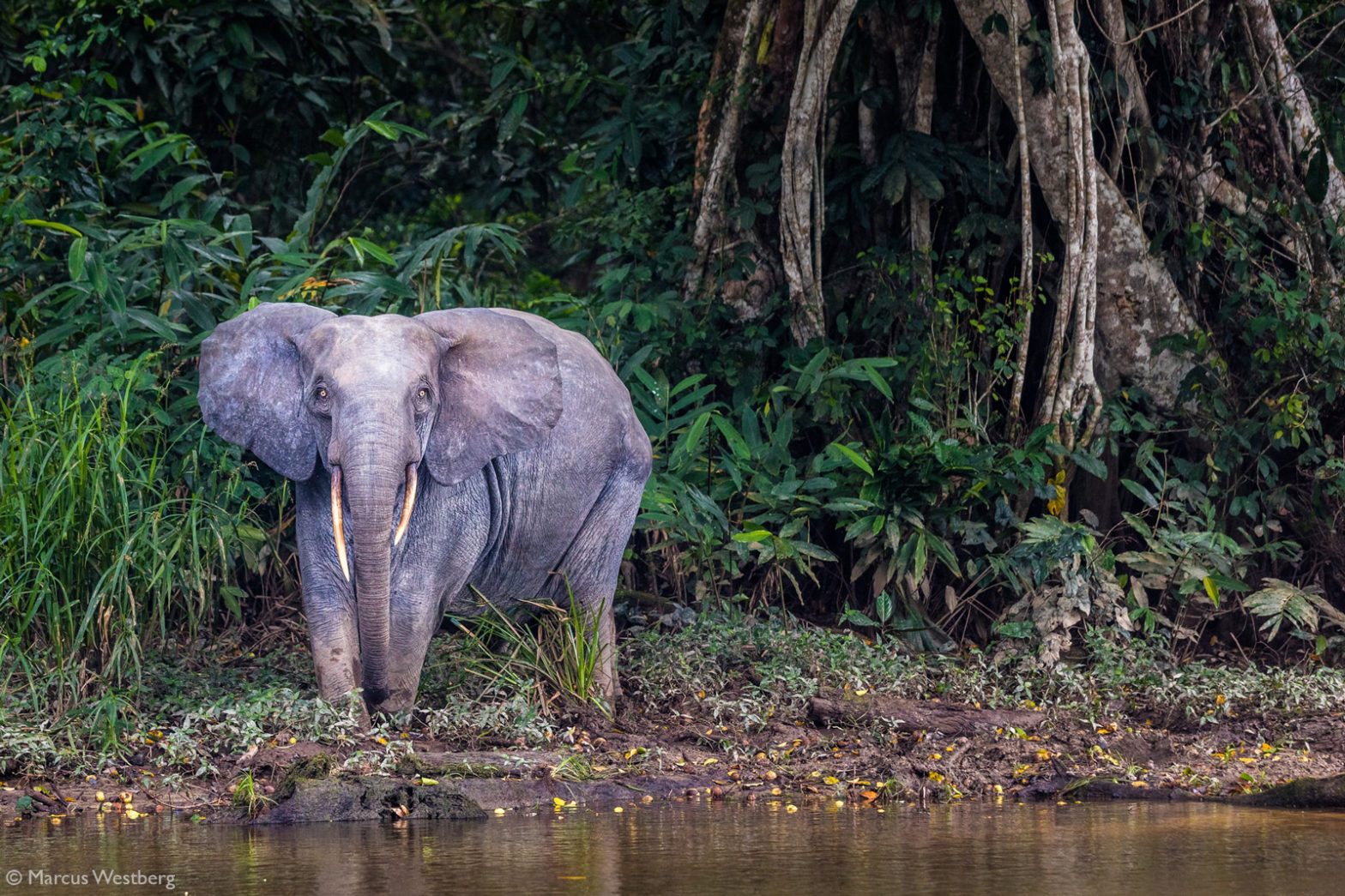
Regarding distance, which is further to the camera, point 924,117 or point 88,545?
point 924,117

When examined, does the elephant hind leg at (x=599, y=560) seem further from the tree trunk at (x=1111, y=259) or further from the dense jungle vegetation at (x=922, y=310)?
the tree trunk at (x=1111, y=259)

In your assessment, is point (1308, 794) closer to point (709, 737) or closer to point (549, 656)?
point (709, 737)

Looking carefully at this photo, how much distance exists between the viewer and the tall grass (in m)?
5.68

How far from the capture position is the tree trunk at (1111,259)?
24.6ft

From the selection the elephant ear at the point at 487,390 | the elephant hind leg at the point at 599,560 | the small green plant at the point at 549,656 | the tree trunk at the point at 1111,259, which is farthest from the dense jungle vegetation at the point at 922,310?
the elephant ear at the point at 487,390

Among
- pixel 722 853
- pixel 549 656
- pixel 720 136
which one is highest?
pixel 720 136

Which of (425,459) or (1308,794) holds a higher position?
(425,459)

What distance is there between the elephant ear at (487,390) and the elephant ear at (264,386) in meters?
0.44

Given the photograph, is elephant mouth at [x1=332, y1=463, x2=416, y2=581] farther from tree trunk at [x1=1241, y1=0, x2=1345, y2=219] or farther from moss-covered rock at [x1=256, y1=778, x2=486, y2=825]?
tree trunk at [x1=1241, y1=0, x2=1345, y2=219]

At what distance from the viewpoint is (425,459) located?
5.70 meters

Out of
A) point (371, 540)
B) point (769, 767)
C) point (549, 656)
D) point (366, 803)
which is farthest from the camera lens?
point (549, 656)

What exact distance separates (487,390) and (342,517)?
75 cm

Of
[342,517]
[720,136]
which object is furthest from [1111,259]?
[342,517]

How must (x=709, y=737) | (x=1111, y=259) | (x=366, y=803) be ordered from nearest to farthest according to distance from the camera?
(x=366, y=803), (x=709, y=737), (x=1111, y=259)
